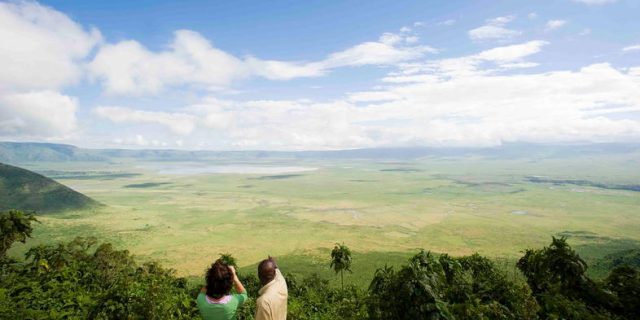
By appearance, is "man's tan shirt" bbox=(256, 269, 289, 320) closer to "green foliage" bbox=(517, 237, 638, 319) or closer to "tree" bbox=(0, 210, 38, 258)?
"green foliage" bbox=(517, 237, 638, 319)

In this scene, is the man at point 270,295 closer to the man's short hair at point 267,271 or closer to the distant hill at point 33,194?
the man's short hair at point 267,271

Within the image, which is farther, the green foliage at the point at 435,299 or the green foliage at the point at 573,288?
the green foliage at the point at 573,288

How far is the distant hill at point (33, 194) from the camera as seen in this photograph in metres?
128

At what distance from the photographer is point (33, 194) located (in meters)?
135

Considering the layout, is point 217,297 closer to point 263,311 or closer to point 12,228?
point 263,311

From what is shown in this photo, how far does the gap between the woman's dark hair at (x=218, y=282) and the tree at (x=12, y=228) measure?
27.6 metres

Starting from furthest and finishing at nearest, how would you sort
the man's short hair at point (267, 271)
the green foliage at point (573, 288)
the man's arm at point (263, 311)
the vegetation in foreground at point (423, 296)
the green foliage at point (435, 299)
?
the green foliage at point (573, 288)
the vegetation in foreground at point (423, 296)
the green foliage at point (435, 299)
the man's short hair at point (267, 271)
the man's arm at point (263, 311)

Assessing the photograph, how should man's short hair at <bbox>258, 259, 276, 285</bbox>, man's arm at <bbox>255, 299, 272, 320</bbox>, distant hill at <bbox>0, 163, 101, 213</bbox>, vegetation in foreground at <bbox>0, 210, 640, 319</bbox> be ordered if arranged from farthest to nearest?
distant hill at <bbox>0, 163, 101, 213</bbox>
vegetation in foreground at <bbox>0, 210, 640, 319</bbox>
man's short hair at <bbox>258, 259, 276, 285</bbox>
man's arm at <bbox>255, 299, 272, 320</bbox>

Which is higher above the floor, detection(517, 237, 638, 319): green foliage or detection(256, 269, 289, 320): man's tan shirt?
detection(256, 269, 289, 320): man's tan shirt

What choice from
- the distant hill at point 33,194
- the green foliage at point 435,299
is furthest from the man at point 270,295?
the distant hill at point 33,194

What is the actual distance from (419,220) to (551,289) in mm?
128657

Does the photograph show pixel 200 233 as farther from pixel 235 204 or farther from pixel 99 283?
pixel 99 283

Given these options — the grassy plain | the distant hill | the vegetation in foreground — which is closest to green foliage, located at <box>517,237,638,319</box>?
the vegetation in foreground

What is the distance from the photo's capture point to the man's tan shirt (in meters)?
5.65
